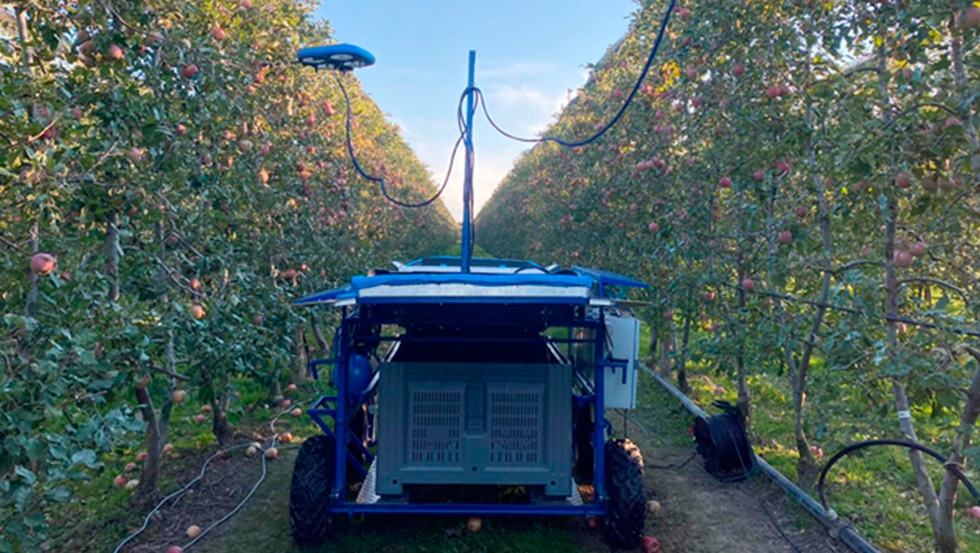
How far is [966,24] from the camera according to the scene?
3.06m

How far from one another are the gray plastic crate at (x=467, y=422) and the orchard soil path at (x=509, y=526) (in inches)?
20.1

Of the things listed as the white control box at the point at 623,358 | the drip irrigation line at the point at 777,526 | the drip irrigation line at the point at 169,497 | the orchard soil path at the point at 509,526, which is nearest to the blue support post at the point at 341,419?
the orchard soil path at the point at 509,526

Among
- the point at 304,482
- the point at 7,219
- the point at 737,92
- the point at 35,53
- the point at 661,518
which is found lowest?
the point at 661,518

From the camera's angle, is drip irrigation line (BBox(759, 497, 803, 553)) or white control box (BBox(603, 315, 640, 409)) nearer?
drip irrigation line (BBox(759, 497, 803, 553))

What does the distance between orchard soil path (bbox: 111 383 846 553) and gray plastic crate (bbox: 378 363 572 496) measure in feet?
1.68

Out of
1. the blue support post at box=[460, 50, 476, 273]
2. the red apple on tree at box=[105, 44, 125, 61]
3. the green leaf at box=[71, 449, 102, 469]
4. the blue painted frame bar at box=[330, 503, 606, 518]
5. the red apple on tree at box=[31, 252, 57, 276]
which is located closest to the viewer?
the green leaf at box=[71, 449, 102, 469]

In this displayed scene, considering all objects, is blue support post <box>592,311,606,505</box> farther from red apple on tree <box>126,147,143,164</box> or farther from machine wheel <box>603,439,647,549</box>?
red apple on tree <box>126,147,143,164</box>

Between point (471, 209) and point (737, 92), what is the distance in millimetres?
2568

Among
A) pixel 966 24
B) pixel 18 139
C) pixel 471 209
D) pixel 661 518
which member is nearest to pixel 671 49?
pixel 471 209

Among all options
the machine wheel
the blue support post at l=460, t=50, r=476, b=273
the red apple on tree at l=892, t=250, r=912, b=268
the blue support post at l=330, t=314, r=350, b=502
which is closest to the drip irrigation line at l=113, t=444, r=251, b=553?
the blue support post at l=330, t=314, r=350, b=502

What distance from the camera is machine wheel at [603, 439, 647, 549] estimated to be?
4128 mm

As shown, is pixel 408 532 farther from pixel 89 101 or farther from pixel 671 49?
pixel 671 49

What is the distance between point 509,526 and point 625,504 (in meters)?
0.94

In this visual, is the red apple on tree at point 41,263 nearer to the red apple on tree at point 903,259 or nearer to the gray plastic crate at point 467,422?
the gray plastic crate at point 467,422
